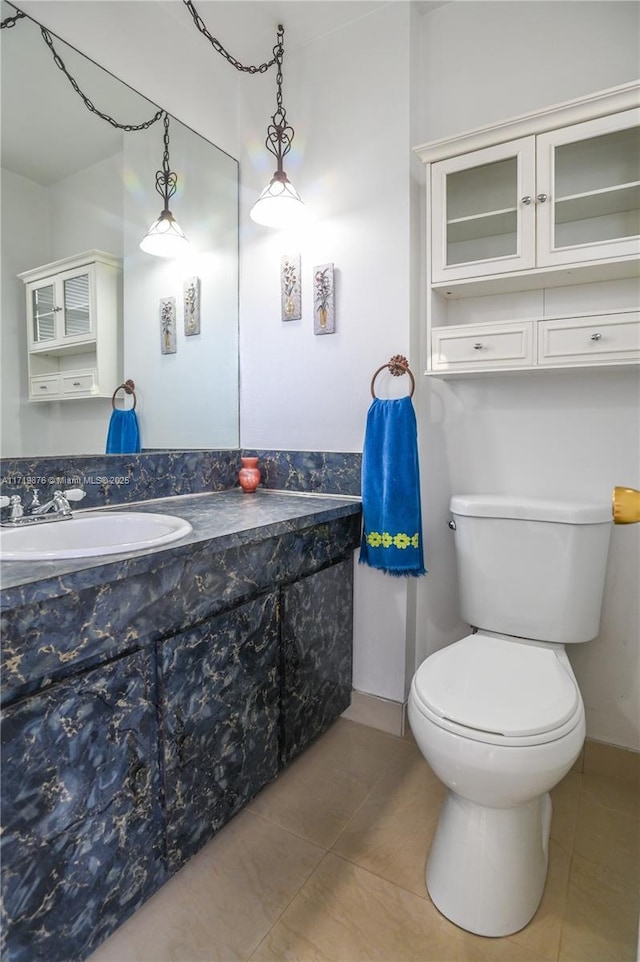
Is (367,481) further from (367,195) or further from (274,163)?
(274,163)

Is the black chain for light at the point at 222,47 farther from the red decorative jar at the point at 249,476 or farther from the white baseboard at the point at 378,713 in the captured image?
the white baseboard at the point at 378,713

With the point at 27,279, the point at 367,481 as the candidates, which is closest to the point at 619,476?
the point at 367,481

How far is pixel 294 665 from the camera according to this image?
1.56m

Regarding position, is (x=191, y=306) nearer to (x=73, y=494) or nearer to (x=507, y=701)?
(x=73, y=494)

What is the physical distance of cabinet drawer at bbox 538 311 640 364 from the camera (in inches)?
54.3

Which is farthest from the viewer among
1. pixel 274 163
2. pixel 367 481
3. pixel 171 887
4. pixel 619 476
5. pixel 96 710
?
pixel 274 163

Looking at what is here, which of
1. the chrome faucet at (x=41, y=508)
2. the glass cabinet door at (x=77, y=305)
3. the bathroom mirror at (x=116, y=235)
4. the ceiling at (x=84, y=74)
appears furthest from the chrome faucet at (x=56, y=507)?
the ceiling at (x=84, y=74)

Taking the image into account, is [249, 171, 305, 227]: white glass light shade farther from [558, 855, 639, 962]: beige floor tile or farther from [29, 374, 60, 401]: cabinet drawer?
[558, 855, 639, 962]: beige floor tile

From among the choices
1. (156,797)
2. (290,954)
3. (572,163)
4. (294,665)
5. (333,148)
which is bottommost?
(290,954)

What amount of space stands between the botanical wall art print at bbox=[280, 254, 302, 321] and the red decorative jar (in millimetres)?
608

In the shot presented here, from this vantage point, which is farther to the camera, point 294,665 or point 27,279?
point 294,665

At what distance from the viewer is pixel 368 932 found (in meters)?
1.11

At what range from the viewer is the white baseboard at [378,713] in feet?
5.98

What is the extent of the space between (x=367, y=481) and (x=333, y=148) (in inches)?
51.0
